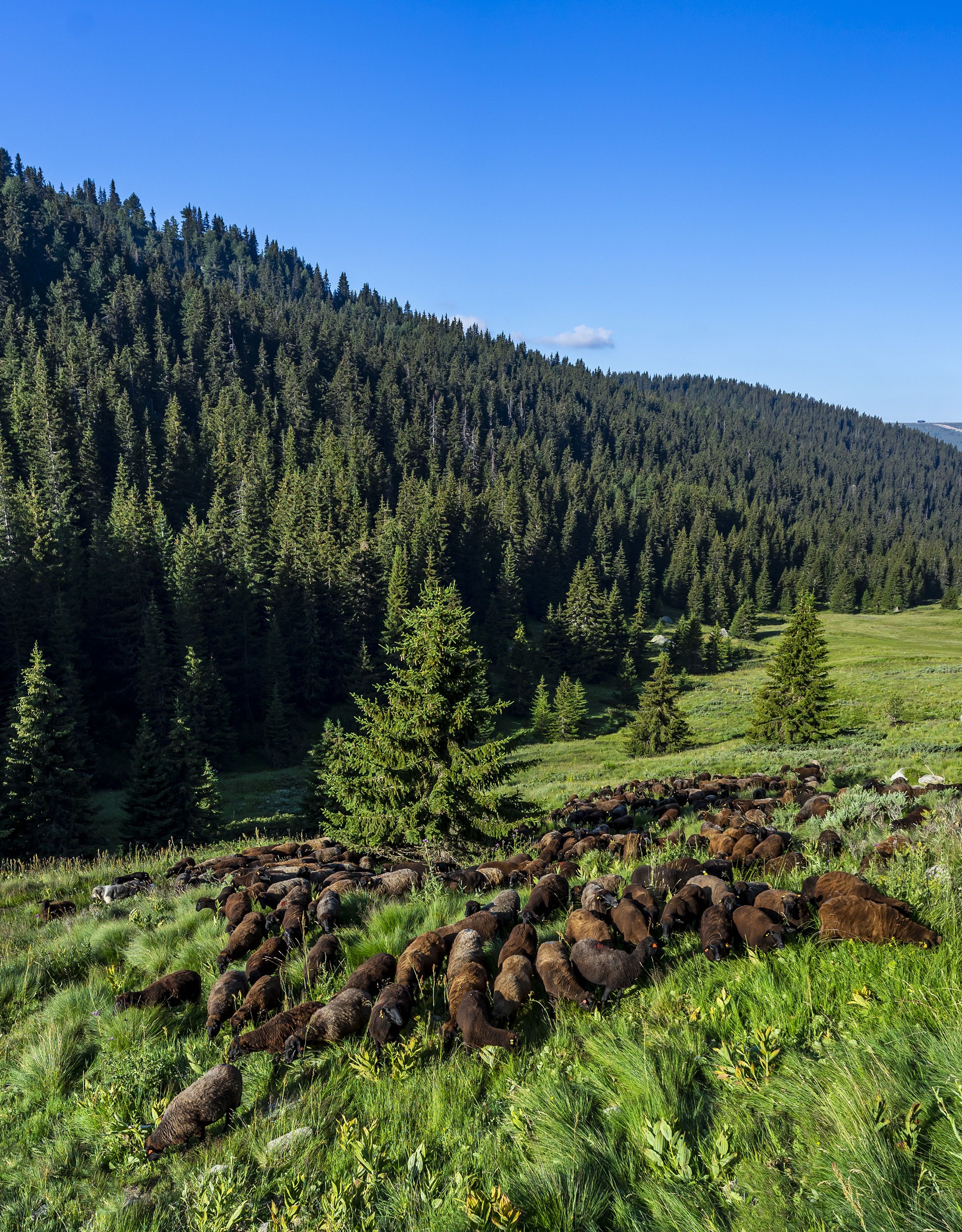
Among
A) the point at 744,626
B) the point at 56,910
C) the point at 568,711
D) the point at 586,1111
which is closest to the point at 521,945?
the point at 586,1111

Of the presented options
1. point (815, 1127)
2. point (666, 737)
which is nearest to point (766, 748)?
point (666, 737)

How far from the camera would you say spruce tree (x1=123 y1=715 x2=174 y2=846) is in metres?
29.1

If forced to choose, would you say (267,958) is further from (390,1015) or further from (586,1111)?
(586,1111)

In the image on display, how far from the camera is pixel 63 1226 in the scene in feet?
9.36

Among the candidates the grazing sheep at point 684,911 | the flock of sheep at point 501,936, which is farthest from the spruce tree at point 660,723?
the grazing sheep at point 684,911

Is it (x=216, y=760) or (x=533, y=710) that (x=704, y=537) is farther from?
(x=216, y=760)

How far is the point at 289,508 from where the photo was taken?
6988 cm

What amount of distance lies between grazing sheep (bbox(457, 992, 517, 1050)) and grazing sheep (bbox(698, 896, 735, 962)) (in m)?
1.53

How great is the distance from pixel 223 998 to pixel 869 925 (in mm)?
4707

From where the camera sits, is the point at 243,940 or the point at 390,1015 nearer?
the point at 390,1015

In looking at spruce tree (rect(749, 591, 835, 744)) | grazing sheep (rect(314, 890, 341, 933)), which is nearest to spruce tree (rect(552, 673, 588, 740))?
spruce tree (rect(749, 591, 835, 744))

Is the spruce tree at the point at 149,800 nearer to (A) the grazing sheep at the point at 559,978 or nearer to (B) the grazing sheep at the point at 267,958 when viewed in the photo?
(B) the grazing sheep at the point at 267,958

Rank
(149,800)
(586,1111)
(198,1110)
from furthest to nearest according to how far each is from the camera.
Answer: (149,800) → (198,1110) → (586,1111)

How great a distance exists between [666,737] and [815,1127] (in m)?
37.6
